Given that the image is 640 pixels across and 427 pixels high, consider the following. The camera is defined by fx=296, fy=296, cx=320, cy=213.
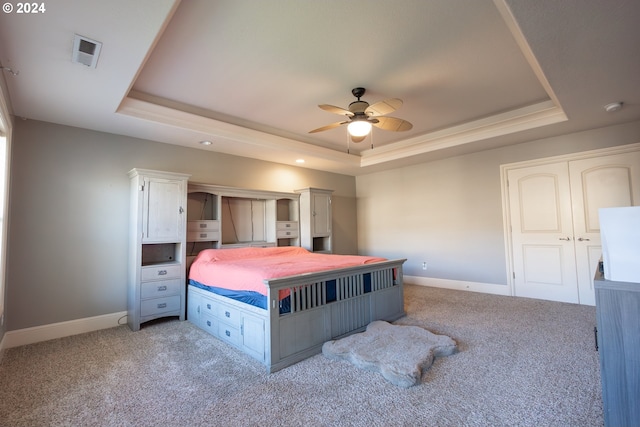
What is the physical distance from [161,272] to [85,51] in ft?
7.95

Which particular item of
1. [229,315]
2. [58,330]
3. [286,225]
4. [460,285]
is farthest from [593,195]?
[58,330]

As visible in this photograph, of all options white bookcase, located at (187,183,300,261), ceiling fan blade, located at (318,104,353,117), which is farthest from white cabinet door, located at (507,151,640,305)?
white bookcase, located at (187,183,300,261)

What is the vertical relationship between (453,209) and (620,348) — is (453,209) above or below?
above

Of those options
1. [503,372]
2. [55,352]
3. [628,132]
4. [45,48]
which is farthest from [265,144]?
[628,132]

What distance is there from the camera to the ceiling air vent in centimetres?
197

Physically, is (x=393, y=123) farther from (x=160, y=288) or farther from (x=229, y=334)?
(x=160, y=288)

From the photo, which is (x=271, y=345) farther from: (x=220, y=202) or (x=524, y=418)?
(x=220, y=202)

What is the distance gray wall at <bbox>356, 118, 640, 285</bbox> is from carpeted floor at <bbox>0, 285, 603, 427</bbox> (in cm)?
196

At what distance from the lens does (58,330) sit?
3.25m

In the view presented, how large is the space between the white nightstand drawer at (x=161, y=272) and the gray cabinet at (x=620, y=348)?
153 inches

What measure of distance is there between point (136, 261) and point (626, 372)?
408cm

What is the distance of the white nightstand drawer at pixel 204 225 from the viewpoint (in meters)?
4.05

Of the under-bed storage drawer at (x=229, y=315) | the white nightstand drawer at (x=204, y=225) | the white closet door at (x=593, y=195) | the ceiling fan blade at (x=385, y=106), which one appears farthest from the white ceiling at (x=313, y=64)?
the under-bed storage drawer at (x=229, y=315)

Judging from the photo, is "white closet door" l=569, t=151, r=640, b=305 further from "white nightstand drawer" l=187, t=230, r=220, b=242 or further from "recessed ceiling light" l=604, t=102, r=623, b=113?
"white nightstand drawer" l=187, t=230, r=220, b=242
